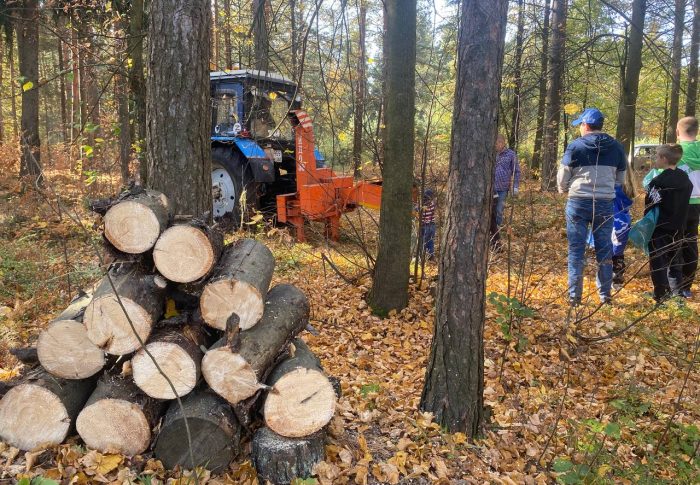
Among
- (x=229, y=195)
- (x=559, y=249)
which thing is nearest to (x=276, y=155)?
(x=229, y=195)

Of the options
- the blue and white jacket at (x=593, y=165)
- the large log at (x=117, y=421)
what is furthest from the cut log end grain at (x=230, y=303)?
the blue and white jacket at (x=593, y=165)

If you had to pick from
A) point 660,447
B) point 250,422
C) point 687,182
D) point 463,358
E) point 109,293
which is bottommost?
point 660,447

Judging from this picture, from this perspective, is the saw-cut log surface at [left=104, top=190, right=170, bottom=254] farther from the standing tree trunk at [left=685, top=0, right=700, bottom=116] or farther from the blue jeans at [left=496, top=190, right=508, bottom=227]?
the standing tree trunk at [left=685, top=0, right=700, bottom=116]

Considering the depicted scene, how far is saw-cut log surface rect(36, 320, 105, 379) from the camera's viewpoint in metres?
2.65

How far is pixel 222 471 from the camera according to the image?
2.57 m

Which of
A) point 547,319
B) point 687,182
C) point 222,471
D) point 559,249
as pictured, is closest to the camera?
point 222,471

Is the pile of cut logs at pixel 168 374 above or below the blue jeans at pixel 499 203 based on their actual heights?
Result: below

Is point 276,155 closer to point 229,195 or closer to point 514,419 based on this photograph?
point 229,195

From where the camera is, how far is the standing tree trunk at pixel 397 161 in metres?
4.50

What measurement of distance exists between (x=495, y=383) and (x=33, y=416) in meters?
3.05

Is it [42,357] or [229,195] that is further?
[229,195]

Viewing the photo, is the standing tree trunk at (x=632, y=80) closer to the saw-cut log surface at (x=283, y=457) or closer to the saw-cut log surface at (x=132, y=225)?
the saw-cut log surface at (x=283, y=457)

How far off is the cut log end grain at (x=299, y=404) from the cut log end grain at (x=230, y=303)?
0.40 m

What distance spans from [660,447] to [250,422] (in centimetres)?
258
